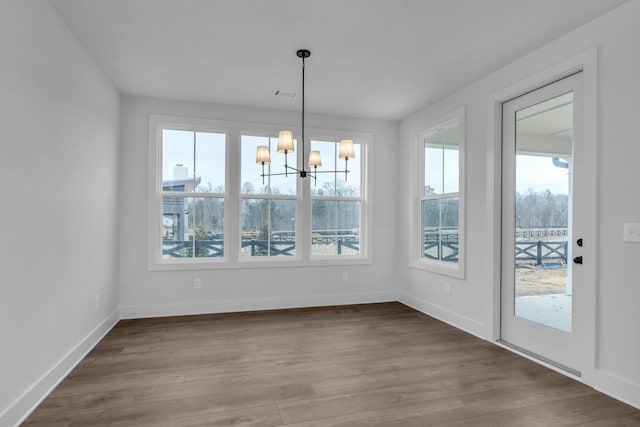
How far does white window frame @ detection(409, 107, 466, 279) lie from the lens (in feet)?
13.2

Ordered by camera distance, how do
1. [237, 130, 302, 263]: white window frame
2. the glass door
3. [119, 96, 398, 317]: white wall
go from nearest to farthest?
the glass door, [119, 96, 398, 317]: white wall, [237, 130, 302, 263]: white window frame

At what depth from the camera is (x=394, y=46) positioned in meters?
3.09

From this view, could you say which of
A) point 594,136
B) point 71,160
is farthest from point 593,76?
point 71,160

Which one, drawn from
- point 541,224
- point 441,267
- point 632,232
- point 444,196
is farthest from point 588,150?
point 441,267

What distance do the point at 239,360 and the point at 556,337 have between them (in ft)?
8.76

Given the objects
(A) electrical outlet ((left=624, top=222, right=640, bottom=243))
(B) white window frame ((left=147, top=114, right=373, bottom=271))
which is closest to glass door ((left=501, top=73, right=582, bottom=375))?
(A) electrical outlet ((left=624, top=222, right=640, bottom=243))

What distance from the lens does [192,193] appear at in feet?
15.1

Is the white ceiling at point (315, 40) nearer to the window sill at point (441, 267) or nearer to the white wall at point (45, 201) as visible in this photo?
the white wall at point (45, 201)

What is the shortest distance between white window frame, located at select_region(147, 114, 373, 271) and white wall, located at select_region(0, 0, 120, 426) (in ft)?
2.75

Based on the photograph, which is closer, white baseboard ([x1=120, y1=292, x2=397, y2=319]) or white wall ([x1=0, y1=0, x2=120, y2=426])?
white wall ([x1=0, y1=0, x2=120, y2=426])

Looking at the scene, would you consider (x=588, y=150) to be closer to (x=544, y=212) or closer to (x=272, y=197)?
(x=544, y=212)

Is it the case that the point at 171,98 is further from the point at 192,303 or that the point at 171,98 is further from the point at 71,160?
the point at 192,303

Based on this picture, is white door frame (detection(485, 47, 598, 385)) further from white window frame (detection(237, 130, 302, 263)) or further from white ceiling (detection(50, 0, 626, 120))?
white window frame (detection(237, 130, 302, 263))

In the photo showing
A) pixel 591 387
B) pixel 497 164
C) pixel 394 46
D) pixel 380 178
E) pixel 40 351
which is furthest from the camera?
pixel 380 178
